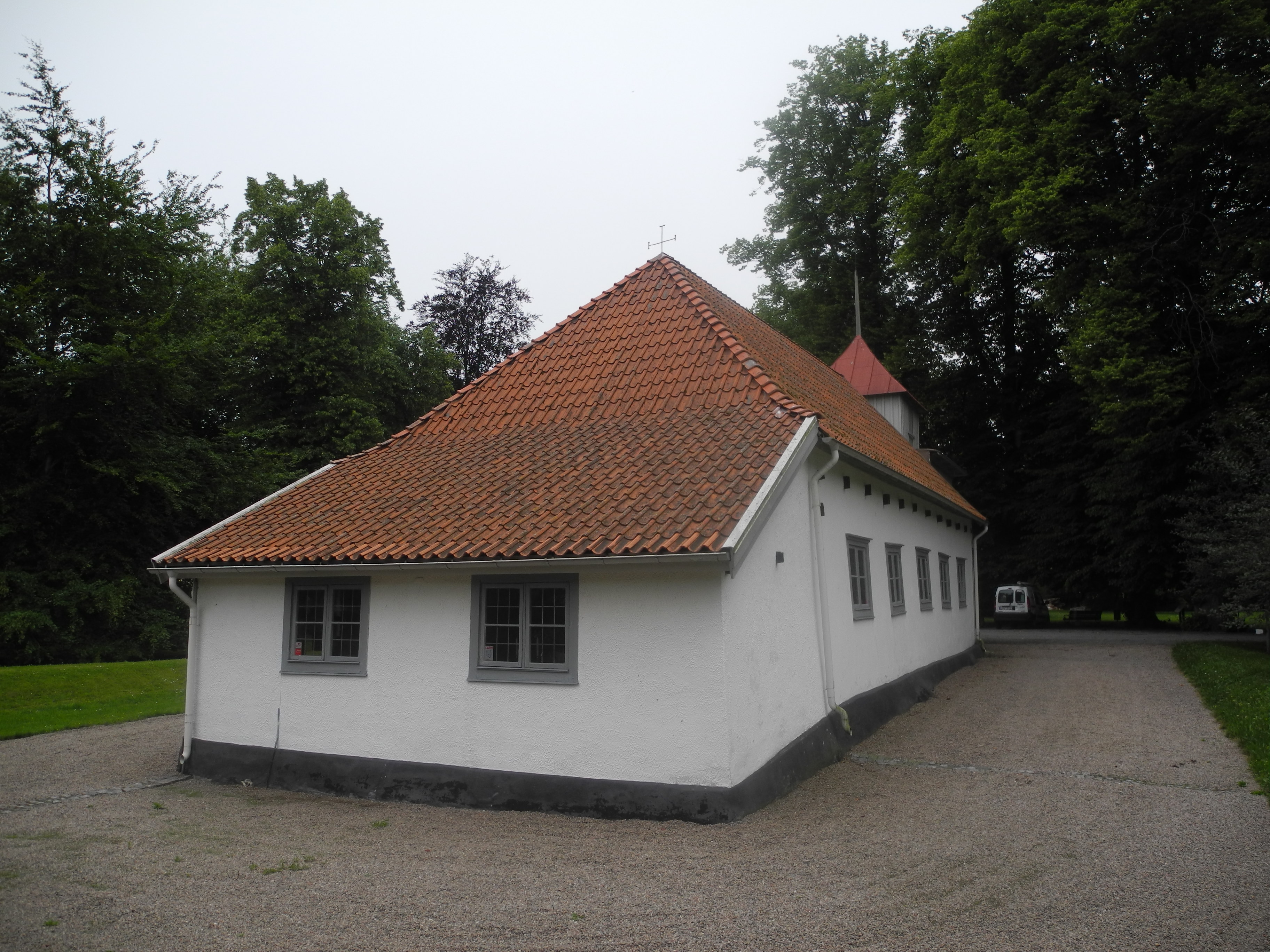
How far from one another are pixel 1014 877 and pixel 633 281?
9877 millimetres

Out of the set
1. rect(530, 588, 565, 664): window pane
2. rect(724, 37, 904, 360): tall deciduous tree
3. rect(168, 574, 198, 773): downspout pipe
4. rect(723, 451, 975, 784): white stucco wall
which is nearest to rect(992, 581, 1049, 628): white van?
rect(724, 37, 904, 360): tall deciduous tree

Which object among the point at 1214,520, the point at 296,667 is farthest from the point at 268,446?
the point at 1214,520

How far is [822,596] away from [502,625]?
11.9 feet

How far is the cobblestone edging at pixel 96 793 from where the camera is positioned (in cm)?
850

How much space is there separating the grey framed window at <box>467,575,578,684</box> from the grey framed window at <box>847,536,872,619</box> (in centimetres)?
441

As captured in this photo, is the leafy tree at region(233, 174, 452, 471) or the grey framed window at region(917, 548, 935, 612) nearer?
the grey framed window at region(917, 548, 935, 612)

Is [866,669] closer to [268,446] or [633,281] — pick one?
[633,281]

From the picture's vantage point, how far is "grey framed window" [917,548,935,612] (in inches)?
623

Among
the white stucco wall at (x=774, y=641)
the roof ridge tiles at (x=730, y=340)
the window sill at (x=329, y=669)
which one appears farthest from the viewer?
the roof ridge tiles at (x=730, y=340)

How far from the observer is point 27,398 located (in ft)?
72.6

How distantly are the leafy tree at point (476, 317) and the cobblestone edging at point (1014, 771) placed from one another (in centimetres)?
2669

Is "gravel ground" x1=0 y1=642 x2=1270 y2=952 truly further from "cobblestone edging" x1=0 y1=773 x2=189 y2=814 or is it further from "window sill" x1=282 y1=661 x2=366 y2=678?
"window sill" x1=282 y1=661 x2=366 y2=678

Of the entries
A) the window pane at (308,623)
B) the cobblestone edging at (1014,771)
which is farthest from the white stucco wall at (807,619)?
the window pane at (308,623)

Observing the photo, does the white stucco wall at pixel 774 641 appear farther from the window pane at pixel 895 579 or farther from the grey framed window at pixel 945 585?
the grey framed window at pixel 945 585
